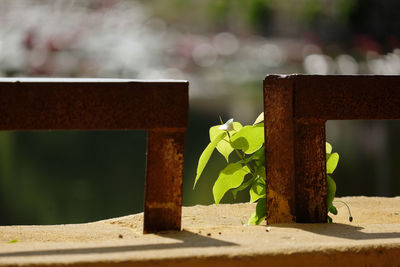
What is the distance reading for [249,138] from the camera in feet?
10.1

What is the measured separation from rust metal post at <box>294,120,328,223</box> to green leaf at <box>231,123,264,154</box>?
0.25 meters

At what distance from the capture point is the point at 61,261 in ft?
6.98

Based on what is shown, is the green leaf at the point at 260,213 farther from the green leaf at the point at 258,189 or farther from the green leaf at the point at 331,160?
the green leaf at the point at 331,160

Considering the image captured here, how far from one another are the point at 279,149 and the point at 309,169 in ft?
0.46

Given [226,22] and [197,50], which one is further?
[226,22]

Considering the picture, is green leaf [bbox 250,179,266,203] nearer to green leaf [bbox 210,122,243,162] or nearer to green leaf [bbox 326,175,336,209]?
green leaf [bbox 210,122,243,162]

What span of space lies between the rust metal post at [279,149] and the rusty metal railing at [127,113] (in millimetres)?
405

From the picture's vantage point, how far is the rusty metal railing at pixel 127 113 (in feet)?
8.34

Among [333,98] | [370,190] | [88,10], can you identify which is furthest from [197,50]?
[333,98]

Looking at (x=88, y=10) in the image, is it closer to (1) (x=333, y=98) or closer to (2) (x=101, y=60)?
(2) (x=101, y=60)

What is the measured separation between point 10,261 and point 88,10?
249 ft

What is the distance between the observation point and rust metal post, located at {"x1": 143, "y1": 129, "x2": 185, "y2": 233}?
2654 millimetres

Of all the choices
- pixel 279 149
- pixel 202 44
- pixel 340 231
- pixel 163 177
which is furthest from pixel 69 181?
pixel 202 44

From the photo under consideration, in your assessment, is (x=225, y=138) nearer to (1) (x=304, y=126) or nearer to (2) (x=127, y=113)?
(1) (x=304, y=126)
